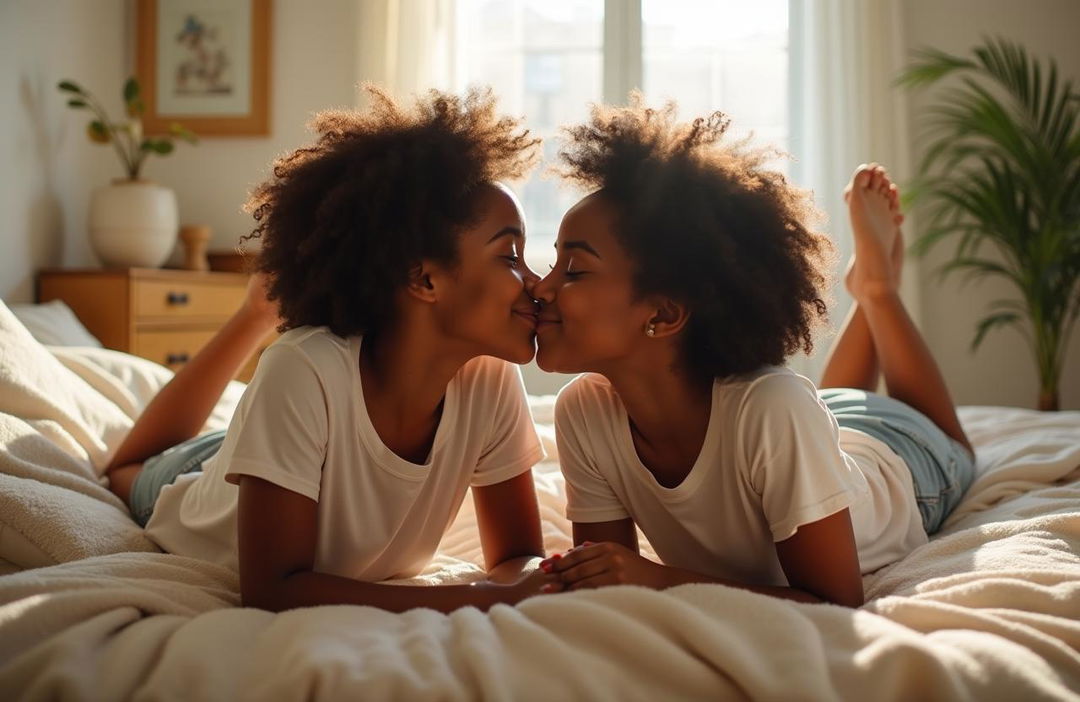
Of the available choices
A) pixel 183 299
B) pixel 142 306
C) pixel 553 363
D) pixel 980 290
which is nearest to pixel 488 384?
pixel 553 363

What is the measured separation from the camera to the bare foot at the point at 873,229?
7.46 ft

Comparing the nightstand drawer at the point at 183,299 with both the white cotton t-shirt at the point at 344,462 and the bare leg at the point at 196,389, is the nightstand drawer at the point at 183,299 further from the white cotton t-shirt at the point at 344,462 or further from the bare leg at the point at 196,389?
the white cotton t-shirt at the point at 344,462

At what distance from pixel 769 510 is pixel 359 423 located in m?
0.53

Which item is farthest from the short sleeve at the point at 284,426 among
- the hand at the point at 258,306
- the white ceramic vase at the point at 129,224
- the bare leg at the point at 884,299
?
the white ceramic vase at the point at 129,224

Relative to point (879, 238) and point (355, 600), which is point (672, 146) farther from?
point (879, 238)

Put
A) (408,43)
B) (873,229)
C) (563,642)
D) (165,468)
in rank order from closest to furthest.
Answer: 1. (563,642)
2. (165,468)
3. (873,229)
4. (408,43)

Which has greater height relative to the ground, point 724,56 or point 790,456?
point 724,56

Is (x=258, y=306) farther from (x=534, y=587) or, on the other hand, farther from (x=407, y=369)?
(x=534, y=587)

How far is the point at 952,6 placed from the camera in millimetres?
4375

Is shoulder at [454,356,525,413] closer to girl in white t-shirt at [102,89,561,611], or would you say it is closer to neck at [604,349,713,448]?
girl in white t-shirt at [102,89,561,611]

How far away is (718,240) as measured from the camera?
1.41m

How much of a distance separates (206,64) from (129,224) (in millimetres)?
1070

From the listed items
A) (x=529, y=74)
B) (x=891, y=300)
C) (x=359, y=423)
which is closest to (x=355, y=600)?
(x=359, y=423)

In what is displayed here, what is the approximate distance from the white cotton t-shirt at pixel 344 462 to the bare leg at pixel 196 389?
30 centimetres
